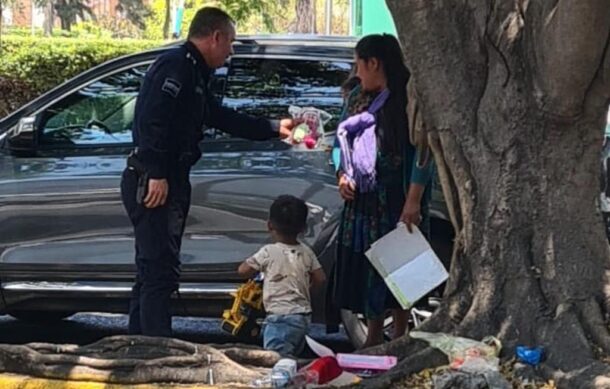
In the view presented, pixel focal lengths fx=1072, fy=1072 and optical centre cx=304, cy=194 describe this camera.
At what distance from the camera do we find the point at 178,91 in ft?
15.9

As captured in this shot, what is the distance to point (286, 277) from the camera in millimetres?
4906

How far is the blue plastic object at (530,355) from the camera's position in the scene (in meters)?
3.84

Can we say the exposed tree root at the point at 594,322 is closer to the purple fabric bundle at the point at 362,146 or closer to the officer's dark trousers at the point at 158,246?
the purple fabric bundle at the point at 362,146

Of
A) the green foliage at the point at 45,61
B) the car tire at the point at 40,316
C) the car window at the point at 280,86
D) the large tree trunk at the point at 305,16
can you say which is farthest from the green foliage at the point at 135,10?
the car window at the point at 280,86

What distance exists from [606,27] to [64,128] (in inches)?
134

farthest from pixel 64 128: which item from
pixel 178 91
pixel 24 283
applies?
pixel 178 91

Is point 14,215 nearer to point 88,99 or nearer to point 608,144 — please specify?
point 88,99

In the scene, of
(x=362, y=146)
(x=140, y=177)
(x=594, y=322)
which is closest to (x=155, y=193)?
(x=140, y=177)

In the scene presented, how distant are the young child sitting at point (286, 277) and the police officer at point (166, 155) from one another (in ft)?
1.36

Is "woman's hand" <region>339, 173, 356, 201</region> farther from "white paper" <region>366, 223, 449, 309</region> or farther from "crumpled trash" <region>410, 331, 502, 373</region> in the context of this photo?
"crumpled trash" <region>410, 331, 502, 373</region>

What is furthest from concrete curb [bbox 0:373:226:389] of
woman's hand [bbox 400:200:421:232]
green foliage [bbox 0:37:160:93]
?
green foliage [bbox 0:37:160:93]

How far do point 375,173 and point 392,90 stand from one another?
0.38 m

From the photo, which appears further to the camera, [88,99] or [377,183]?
[88,99]

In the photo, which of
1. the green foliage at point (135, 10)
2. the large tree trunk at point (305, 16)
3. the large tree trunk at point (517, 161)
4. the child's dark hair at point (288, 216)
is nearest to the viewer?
the large tree trunk at point (517, 161)
